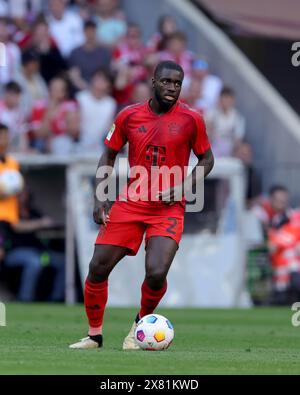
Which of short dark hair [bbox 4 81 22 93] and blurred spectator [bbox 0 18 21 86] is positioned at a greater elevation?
blurred spectator [bbox 0 18 21 86]

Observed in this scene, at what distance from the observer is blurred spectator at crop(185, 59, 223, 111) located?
73.7ft

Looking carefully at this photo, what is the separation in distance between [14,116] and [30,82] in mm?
1077

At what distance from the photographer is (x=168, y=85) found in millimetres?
11383

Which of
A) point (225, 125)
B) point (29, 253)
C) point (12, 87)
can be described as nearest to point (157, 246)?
point (29, 253)

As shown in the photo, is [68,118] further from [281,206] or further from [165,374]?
[165,374]

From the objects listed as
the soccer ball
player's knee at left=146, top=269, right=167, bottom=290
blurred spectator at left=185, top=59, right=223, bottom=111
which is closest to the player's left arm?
player's knee at left=146, top=269, right=167, bottom=290

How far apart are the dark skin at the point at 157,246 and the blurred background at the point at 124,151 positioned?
24.6 feet

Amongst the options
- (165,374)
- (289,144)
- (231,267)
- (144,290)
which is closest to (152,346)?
(144,290)

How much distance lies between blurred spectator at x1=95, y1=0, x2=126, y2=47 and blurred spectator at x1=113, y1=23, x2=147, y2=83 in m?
0.34

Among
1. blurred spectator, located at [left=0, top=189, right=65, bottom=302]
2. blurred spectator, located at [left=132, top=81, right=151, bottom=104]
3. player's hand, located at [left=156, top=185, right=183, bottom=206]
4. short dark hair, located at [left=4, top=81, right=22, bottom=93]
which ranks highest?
blurred spectator, located at [left=132, top=81, right=151, bottom=104]

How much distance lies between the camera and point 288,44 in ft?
78.1

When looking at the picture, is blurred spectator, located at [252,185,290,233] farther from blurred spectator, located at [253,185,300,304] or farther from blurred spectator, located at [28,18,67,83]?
blurred spectator, located at [28,18,67,83]

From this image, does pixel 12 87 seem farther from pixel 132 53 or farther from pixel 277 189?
pixel 277 189

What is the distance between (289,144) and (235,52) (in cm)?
214
